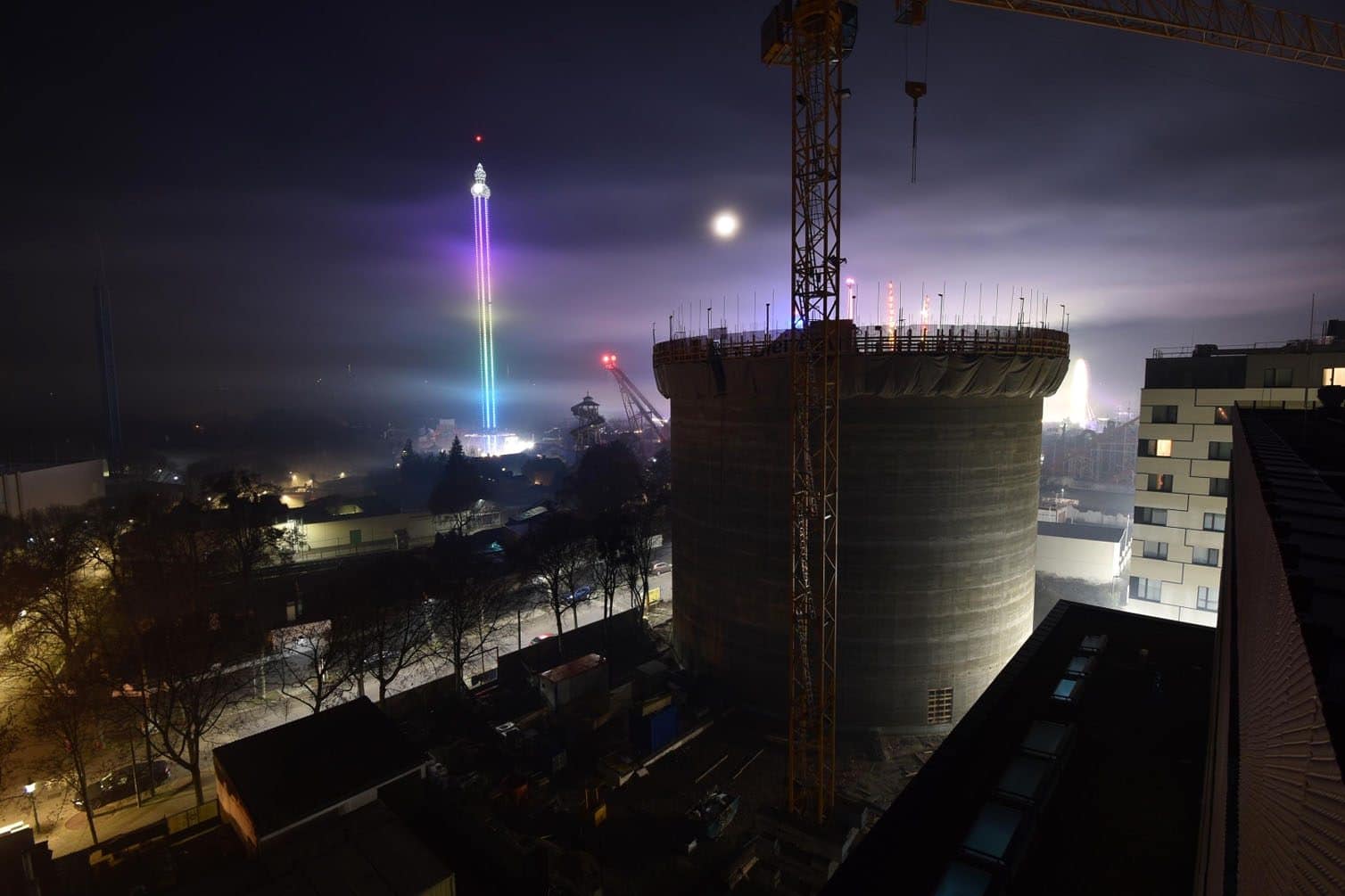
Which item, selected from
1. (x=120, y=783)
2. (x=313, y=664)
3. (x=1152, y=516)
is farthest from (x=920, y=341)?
(x=120, y=783)

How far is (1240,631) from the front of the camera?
598 centimetres

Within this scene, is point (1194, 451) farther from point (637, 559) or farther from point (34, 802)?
point (34, 802)

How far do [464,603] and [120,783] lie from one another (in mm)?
14170

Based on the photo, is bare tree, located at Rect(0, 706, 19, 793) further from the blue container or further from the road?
the blue container

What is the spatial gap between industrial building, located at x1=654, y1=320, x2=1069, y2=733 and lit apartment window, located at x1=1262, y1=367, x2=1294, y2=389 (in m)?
20.0

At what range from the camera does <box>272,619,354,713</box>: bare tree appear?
88.6 ft

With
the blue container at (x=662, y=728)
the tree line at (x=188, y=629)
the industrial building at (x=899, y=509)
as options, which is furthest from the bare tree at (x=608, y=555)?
the industrial building at (x=899, y=509)

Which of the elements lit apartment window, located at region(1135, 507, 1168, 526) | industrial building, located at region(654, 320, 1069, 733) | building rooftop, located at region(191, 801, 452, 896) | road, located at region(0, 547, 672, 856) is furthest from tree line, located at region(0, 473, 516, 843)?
lit apartment window, located at region(1135, 507, 1168, 526)

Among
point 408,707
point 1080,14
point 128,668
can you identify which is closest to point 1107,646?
point 408,707

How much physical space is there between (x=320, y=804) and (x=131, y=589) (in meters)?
24.5

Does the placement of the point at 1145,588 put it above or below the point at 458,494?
below

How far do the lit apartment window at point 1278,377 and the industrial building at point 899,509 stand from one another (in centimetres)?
1997

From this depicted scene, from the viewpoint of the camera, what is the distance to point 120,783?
973 inches

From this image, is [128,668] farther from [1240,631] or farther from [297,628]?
[1240,631]
